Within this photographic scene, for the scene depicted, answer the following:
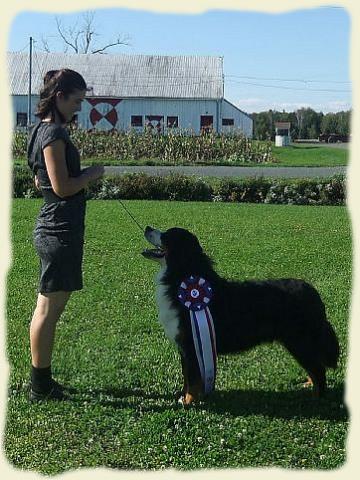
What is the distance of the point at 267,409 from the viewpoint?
4.23 metres

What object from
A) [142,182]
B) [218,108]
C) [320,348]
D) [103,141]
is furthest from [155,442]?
[218,108]

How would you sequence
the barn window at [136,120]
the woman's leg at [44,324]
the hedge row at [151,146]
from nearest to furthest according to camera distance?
the woman's leg at [44,324] → the hedge row at [151,146] → the barn window at [136,120]

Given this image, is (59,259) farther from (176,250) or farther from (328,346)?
(328,346)

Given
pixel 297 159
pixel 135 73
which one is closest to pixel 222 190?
pixel 297 159

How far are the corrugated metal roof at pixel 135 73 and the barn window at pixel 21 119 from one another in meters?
1.32

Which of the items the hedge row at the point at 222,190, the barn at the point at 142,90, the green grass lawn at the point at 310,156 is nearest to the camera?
the hedge row at the point at 222,190

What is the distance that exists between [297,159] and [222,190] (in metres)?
14.3

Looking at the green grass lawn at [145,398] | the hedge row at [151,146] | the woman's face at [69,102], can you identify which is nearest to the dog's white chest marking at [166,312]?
the green grass lawn at [145,398]

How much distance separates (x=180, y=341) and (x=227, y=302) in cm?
41

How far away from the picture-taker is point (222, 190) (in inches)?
715

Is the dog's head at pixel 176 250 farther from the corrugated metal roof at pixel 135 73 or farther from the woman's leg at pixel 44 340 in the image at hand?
the corrugated metal roof at pixel 135 73

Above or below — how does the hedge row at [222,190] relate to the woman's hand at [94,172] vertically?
below

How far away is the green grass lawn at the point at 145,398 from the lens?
11.6 feet

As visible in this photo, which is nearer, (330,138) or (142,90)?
(142,90)
